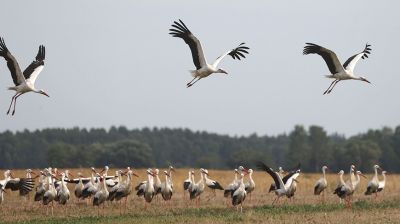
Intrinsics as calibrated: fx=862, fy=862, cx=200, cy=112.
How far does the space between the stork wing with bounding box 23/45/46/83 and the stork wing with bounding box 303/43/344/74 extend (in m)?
6.78

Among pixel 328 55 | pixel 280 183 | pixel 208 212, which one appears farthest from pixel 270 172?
pixel 328 55

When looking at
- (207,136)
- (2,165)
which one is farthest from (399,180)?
(207,136)

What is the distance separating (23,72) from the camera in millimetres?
21922

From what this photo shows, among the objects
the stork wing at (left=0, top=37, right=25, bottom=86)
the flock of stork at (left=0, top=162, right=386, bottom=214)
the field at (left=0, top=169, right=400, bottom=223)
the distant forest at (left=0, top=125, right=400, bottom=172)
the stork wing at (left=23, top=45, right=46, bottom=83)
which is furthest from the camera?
the distant forest at (left=0, top=125, right=400, bottom=172)

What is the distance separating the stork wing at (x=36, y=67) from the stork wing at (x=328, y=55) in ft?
22.3

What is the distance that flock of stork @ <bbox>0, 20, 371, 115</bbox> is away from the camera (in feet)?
62.4

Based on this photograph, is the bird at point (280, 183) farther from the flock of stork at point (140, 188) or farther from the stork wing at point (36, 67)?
the stork wing at point (36, 67)

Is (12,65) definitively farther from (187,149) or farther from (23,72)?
(187,149)

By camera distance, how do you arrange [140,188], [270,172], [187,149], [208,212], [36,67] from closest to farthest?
[208,212]
[270,172]
[36,67]
[140,188]
[187,149]

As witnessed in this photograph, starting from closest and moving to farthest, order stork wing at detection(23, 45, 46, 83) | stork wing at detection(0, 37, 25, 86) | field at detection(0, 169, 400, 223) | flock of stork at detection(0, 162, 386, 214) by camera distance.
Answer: field at detection(0, 169, 400, 223) < stork wing at detection(0, 37, 25, 86) < flock of stork at detection(0, 162, 386, 214) < stork wing at detection(23, 45, 46, 83)

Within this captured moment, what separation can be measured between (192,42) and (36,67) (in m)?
4.88

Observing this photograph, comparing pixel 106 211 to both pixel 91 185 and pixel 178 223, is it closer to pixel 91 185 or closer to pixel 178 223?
pixel 91 185

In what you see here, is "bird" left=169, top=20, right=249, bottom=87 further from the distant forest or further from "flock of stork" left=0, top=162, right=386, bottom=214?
the distant forest

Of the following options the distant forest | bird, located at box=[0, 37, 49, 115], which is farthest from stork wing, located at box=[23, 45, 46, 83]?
the distant forest
